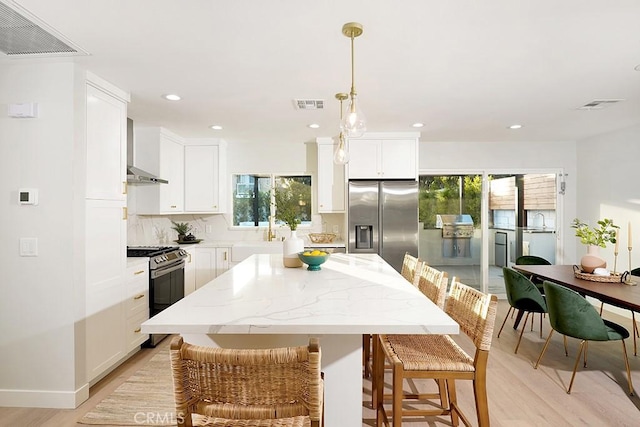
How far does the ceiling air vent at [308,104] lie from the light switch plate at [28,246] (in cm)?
228

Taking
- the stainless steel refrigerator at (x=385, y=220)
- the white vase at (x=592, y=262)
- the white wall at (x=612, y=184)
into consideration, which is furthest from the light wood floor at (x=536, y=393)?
the white wall at (x=612, y=184)

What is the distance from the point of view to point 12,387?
2.47m

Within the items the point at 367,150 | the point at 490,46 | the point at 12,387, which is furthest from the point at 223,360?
the point at 367,150

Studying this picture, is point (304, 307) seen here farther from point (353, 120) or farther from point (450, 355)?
point (353, 120)

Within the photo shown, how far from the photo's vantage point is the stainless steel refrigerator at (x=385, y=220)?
15.0ft

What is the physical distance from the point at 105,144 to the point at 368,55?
2118 mm

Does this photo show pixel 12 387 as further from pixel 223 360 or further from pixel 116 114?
pixel 223 360

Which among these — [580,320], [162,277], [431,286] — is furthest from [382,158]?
[162,277]

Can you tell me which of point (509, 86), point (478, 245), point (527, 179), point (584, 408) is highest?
point (509, 86)

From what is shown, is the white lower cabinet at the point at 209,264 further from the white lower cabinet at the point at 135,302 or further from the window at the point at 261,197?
the white lower cabinet at the point at 135,302

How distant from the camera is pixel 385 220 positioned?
4598 millimetres

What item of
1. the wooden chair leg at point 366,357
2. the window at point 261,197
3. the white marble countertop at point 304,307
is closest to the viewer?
the white marble countertop at point 304,307

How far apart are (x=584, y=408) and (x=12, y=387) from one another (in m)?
3.96

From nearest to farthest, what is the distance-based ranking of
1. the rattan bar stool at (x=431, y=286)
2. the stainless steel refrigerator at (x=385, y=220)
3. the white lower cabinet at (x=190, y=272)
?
the rattan bar stool at (x=431, y=286) < the white lower cabinet at (x=190, y=272) < the stainless steel refrigerator at (x=385, y=220)
